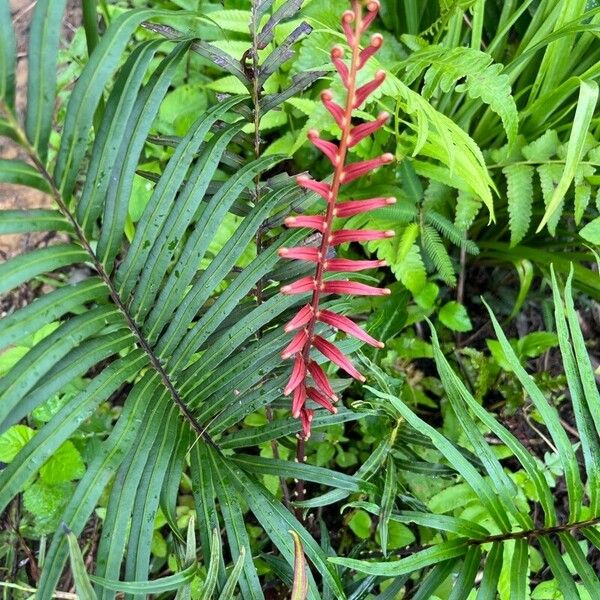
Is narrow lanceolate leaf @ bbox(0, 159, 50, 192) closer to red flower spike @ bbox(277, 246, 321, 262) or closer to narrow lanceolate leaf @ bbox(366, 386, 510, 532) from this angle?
red flower spike @ bbox(277, 246, 321, 262)

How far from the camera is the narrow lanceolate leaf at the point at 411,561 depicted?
0.88m

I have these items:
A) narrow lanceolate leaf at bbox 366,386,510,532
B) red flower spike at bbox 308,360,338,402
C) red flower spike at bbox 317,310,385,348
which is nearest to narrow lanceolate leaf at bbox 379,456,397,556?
narrow lanceolate leaf at bbox 366,386,510,532

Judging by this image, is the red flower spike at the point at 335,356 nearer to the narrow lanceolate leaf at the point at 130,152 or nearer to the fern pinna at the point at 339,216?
the fern pinna at the point at 339,216

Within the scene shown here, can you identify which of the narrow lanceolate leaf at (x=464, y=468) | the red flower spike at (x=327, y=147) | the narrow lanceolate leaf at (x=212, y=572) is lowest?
the narrow lanceolate leaf at (x=212, y=572)

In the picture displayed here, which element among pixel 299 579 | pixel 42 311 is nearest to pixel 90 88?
pixel 42 311

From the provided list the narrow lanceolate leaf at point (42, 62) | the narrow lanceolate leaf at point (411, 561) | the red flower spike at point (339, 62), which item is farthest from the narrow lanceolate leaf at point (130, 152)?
the narrow lanceolate leaf at point (411, 561)

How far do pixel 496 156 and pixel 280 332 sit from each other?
2.41 feet

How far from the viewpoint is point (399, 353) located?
1514 mm

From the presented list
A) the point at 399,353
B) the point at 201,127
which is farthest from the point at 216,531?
the point at 399,353

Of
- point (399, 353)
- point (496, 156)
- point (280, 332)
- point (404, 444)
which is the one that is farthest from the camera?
point (399, 353)

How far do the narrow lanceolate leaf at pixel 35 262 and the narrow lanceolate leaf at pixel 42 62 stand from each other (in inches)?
6.1

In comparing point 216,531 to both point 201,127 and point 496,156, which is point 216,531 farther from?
point 496,156

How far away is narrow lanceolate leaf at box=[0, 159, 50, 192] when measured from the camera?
2.50 feet

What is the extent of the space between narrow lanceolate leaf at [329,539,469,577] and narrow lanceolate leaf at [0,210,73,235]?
635 millimetres
